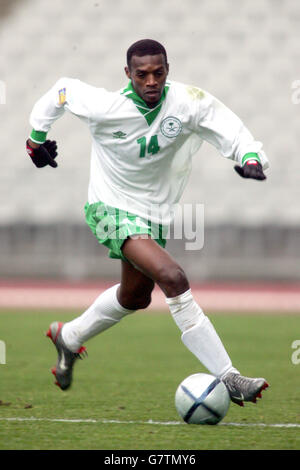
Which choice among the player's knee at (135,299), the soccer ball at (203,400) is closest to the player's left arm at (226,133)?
the player's knee at (135,299)

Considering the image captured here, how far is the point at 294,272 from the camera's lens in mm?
17953

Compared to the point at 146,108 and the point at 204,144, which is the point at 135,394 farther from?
the point at 204,144

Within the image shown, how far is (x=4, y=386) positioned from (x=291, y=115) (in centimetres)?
1578

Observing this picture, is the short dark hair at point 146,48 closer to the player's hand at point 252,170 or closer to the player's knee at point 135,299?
the player's hand at point 252,170

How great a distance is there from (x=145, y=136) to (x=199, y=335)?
4.19 ft

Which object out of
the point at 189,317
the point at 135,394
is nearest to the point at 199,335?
the point at 189,317

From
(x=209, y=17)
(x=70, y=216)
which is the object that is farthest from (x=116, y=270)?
(x=209, y=17)

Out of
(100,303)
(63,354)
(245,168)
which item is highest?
(245,168)

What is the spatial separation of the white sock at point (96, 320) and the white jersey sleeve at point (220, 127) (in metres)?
1.24

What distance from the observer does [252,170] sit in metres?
4.54

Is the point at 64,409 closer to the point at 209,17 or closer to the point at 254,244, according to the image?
the point at 254,244

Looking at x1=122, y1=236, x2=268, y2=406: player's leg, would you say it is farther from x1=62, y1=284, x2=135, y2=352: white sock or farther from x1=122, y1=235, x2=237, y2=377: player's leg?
x1=62, y1=284, x2=135, y2=352: white sock

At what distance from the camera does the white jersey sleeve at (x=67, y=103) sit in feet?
16.7

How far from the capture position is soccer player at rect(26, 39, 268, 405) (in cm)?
461
